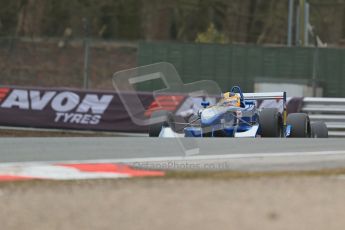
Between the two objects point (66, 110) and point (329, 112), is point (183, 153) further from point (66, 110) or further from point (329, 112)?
point (329, 112)

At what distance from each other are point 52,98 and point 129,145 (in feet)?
28.6

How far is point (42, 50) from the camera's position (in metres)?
24.7

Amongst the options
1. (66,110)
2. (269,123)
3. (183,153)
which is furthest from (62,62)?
(183,153)

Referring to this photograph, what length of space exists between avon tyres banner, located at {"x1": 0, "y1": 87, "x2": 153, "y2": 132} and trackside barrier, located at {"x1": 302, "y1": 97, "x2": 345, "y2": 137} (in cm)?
387

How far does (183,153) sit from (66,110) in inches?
369

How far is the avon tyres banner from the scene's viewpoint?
18031 mm

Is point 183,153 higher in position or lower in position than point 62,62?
higher

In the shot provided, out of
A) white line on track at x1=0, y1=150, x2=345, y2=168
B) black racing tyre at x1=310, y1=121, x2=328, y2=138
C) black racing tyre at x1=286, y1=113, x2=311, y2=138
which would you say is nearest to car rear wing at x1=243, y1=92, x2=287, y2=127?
black racing tyre at x1=286, y1=113, x2=311, y2=138

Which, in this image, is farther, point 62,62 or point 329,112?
point 62,62

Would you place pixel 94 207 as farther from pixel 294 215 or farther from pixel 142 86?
pixel 142 86

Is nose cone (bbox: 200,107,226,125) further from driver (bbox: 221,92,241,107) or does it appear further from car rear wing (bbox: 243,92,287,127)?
car rear wing (bbox: 243,92,287,127)

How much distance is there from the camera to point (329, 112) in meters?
18.0

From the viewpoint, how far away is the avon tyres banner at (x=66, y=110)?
18031 millimetres

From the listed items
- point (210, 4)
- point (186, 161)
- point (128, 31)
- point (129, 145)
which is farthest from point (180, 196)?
point (128, 31)
